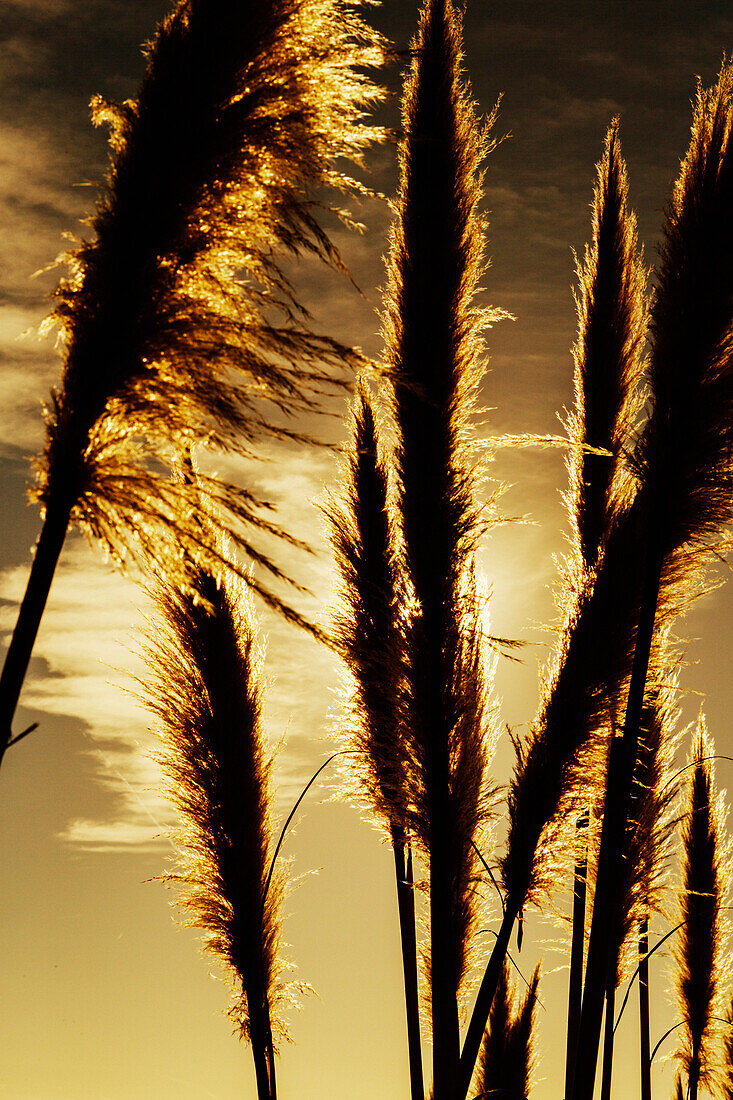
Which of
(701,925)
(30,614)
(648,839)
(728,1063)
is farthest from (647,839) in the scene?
(728,1063)

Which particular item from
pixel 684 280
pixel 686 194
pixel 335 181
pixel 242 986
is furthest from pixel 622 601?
pixel 242 986

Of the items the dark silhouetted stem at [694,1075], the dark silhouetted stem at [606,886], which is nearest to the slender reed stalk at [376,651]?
the dark silhouetted stem at [606,886]

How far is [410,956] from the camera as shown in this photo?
13.2ft

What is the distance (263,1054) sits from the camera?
3.58 m

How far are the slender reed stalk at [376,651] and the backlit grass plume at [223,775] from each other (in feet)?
1.36

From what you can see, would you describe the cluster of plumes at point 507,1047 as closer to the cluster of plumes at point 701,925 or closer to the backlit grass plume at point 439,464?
the cluster of plumes at point 701,925

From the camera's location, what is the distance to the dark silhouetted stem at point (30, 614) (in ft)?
5.83

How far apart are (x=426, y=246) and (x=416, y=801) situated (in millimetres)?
1970

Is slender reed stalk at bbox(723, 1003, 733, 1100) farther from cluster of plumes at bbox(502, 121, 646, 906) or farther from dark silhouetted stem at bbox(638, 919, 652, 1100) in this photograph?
cluster of plumes at bbox(502, 121, 646, 906)

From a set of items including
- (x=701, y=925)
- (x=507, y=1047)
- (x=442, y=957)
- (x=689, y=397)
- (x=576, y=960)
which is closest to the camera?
(x=689, y=397)

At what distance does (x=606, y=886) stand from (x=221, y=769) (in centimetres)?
156

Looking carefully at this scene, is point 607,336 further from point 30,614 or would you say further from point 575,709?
point 30,614

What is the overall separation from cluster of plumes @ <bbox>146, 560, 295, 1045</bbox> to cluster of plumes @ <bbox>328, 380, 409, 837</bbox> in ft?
1.29

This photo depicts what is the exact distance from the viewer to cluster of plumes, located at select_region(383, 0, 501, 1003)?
3152 mm
